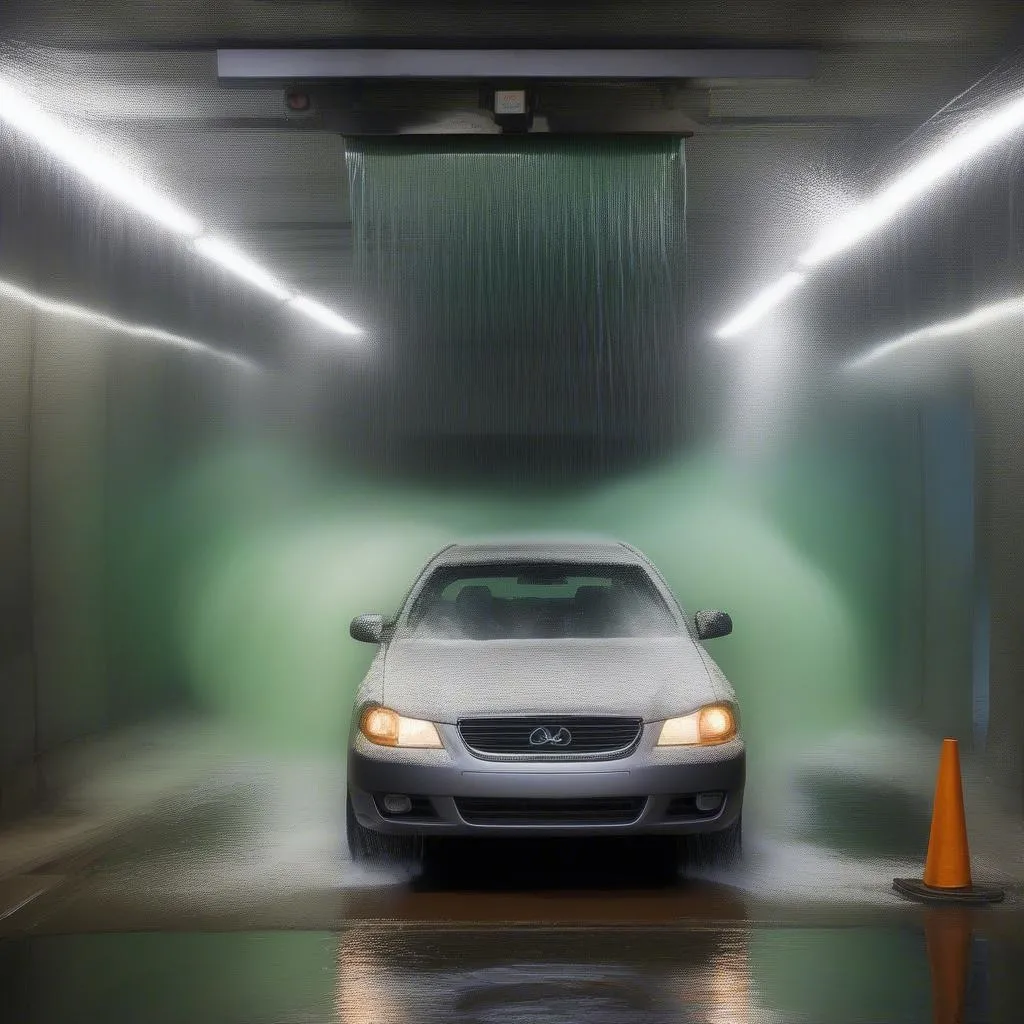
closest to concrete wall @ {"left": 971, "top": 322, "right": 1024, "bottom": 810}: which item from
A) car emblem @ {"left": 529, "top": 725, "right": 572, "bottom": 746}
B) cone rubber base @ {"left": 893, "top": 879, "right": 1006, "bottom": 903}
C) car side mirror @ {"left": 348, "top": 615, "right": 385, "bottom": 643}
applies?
cone rubber base @ {"left": 893, "top": 879, "right": 1006, "bottom": 903}

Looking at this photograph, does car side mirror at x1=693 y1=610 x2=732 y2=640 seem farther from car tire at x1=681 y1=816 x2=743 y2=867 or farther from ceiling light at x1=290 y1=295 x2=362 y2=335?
ceiling light at x1=290 y1=295 x2=362 y2=335

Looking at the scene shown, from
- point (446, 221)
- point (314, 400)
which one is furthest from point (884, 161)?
point (314, 400)

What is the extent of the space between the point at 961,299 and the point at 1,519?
6684mm

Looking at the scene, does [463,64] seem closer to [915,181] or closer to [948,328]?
[915,181]

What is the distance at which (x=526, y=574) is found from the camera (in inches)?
326

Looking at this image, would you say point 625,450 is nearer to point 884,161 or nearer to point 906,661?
point 906,661

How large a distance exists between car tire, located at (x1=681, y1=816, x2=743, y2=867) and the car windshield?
48.0 inches

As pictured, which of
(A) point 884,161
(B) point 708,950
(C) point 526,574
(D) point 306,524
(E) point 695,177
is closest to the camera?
(B) point 708,950

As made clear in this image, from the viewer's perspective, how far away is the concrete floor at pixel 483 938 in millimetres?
5156

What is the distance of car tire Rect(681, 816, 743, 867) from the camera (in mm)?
7023

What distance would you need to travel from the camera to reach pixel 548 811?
22.0ft

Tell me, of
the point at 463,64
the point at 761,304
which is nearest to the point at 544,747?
the point at 463,64

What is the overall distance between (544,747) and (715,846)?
3.15 feet

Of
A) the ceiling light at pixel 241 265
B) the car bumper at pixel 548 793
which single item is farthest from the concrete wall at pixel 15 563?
the car bumper at pixel 548 793
